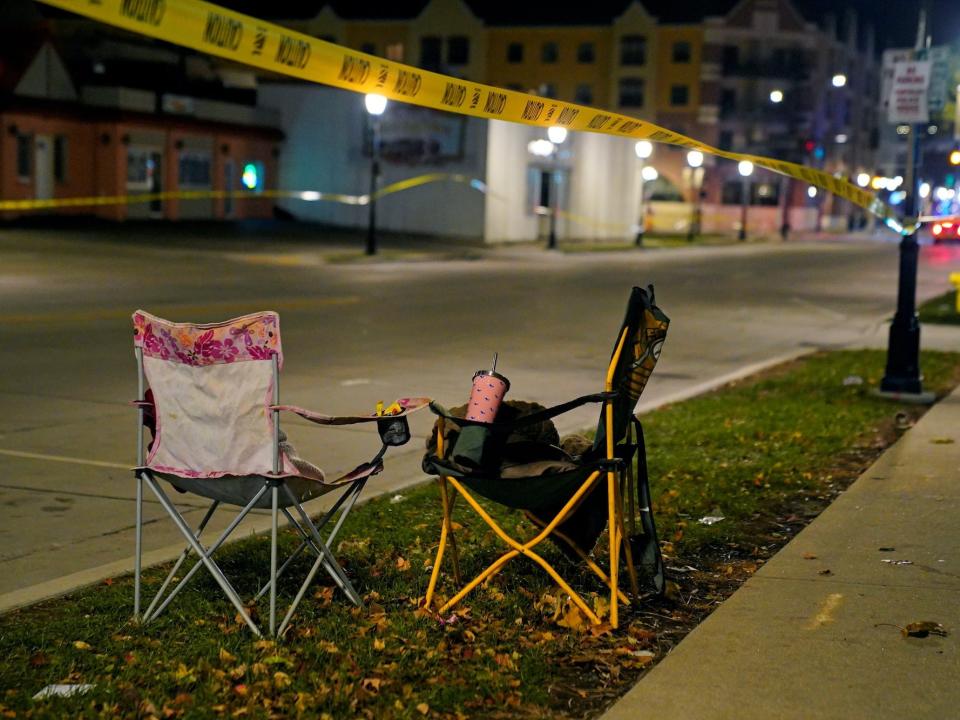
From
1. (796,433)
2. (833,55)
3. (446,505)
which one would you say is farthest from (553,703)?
(833,55)

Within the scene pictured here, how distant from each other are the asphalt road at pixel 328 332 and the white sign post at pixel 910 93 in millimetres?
3391

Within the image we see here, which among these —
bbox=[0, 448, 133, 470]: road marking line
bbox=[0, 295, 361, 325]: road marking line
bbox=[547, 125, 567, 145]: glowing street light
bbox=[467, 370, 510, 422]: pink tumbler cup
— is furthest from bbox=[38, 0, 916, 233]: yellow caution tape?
bbox=[547, 125, 567, 145]: glowing street light

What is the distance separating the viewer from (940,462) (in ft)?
28.7

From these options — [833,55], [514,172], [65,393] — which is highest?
[833,55]

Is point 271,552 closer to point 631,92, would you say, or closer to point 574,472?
point 574,472

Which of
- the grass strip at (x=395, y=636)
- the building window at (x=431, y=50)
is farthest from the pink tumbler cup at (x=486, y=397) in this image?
the building window at (x=431, y=50)

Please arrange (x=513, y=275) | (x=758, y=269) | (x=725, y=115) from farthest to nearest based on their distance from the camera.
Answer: (x=725, y=115)
(x=758, y=269)
(x=513, y=275)

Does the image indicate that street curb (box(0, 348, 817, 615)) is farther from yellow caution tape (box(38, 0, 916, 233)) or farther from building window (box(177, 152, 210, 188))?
building window (box(177, 152, 210, 188))

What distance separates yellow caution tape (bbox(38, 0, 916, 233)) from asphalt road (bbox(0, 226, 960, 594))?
2.42m

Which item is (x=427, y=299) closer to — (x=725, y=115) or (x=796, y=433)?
(x=796, y=433)

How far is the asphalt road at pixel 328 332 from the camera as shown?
8031 mm

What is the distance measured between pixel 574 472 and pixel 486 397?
50 centimetres

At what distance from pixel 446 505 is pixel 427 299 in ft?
57.1

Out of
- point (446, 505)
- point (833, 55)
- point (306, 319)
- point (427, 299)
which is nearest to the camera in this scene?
point (446, 505)
